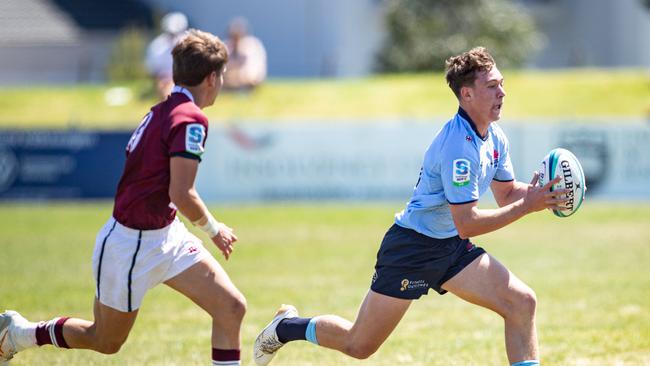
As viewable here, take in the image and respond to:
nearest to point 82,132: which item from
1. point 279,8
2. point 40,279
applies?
point 40,279

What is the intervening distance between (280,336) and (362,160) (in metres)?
13.9

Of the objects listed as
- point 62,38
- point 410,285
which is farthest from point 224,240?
point 62,38

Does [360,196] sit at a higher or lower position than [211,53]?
lower

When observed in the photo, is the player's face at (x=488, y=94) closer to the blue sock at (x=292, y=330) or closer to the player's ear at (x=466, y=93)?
the player's ear at (x=466, y=93)

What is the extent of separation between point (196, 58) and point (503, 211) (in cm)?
190

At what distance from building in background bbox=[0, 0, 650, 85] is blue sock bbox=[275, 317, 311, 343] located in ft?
88.9

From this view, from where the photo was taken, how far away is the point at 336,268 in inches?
478

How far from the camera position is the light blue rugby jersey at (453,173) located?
5555 mm

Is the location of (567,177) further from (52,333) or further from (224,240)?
(52,333)

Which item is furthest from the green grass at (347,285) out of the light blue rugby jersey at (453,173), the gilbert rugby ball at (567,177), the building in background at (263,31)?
the building in background at (263,31)

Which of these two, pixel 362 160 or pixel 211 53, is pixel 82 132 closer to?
pixel 362 160

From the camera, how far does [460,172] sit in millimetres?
5543

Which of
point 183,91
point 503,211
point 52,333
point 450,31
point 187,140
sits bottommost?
point 52,333

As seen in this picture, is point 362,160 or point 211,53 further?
point 362,160
